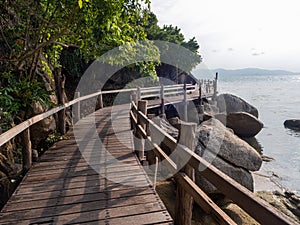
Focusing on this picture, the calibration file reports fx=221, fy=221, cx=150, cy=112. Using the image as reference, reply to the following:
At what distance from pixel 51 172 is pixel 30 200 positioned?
95 cm

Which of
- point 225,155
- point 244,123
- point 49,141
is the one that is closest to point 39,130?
point 49,141

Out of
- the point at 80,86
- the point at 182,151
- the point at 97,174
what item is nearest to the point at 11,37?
the point at 97,174

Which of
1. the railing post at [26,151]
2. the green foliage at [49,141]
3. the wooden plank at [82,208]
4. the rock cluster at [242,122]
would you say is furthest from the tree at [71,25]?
the rock cluster at [242,122]

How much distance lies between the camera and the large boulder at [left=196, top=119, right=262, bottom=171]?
19.6 ft

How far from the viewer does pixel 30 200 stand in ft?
9.47

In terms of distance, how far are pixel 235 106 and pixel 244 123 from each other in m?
4.52

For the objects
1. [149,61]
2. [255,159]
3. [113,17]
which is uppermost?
[113,17]

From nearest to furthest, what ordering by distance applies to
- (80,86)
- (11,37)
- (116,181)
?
(116,181)
(11,37)
(80,86)

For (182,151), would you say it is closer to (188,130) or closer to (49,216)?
(188,130)

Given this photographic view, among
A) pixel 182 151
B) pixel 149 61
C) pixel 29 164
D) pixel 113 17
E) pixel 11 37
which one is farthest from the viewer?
pixel 149 61

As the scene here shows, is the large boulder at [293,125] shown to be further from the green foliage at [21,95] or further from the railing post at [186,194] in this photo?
the green foliage at [21,95]

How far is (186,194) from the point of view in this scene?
7.97 feet

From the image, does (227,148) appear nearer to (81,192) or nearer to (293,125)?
(81,192)

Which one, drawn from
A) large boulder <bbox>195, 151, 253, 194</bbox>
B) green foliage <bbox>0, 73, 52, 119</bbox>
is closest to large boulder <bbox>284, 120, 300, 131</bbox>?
large boulder <bbox>195, 151, 253, 194</bbox>
